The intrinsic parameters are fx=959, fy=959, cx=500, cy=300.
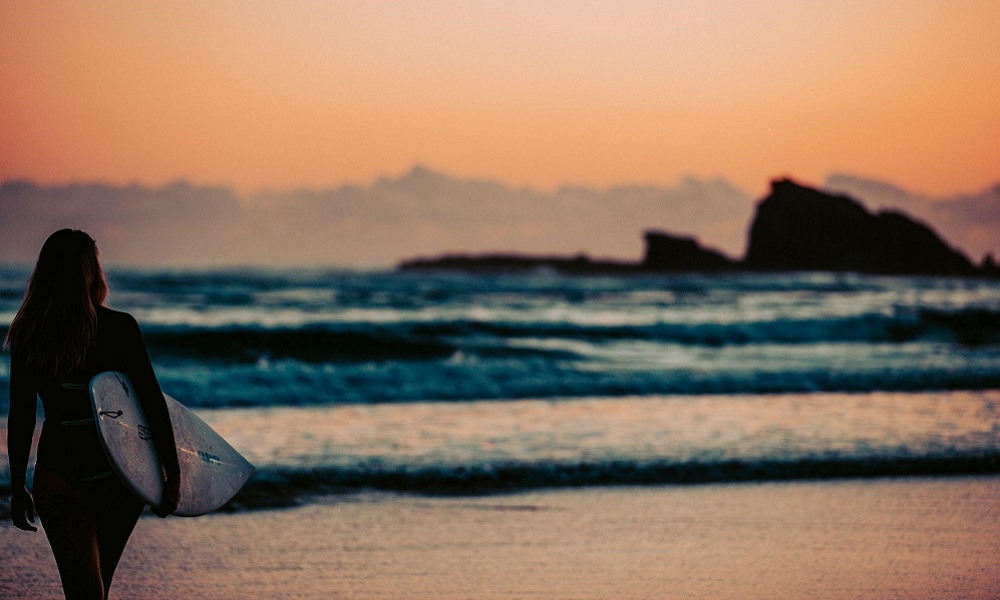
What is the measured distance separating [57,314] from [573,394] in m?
8.83

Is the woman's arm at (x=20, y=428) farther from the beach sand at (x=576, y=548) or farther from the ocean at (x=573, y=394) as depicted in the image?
the ocean at (x=573, y=394)

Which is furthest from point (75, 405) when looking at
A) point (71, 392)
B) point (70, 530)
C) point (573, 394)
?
point (573, 394)

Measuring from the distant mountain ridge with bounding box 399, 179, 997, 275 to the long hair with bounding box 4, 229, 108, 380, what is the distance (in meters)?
73.8

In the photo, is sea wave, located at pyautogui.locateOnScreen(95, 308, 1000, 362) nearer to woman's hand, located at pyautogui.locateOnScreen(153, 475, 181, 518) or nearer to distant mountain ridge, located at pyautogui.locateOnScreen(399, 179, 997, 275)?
woman's hand, located at pyautogui.locateOnScreen(153, 475, 181, 518)

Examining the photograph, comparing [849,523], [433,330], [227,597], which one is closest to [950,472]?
[849,523]

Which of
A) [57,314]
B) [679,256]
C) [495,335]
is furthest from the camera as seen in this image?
[679,256]

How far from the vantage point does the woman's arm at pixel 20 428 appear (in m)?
2.67

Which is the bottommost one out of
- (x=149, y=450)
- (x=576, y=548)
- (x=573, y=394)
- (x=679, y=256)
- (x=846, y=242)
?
(x=576, y=548)

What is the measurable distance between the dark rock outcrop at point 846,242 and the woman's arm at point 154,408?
240ft

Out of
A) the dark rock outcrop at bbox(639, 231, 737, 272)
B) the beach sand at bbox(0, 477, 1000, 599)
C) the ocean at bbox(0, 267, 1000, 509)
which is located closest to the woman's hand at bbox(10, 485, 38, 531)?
the beach sand at bbox(0, 477, 1000, 599)

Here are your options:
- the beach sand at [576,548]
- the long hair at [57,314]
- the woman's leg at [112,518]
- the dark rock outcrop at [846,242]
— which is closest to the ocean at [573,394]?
the beach sand at [576,548]

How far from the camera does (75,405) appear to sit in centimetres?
268

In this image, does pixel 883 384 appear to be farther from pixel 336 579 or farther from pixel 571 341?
pixel 336 579

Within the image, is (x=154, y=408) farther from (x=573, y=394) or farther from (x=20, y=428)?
(x=573, y=394)
